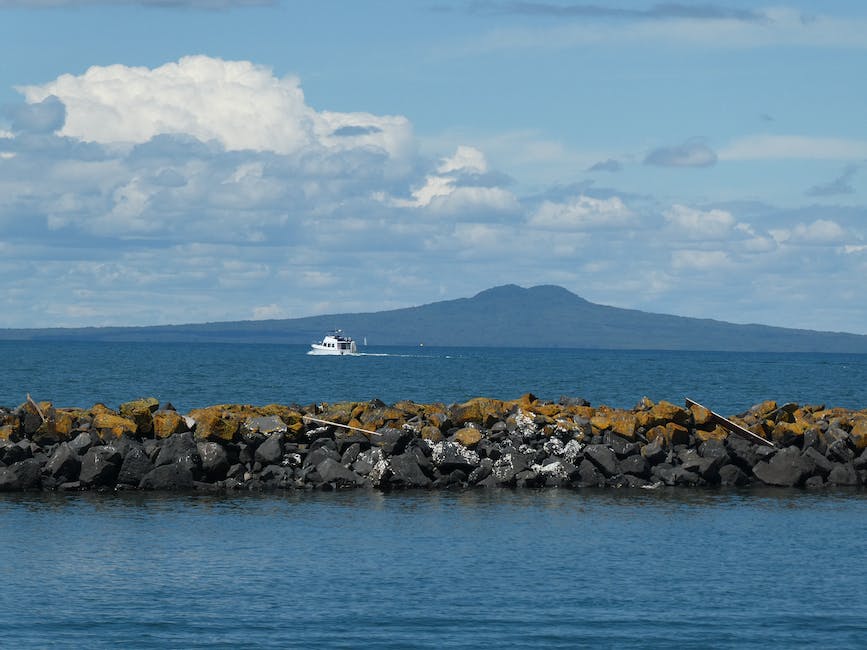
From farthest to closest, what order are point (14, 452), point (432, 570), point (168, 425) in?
1. point (168, 425)
2. point (14, 452)
3. point (432, 570)

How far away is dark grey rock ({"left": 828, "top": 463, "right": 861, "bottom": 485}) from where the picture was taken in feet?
126

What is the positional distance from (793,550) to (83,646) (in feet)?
51.0

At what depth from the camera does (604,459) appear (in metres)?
37.5

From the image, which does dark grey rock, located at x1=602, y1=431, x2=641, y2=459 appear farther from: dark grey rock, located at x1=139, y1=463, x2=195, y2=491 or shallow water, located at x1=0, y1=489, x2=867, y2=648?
dark grey rock, located at x1=139, y1=463, x2=195, y2=491

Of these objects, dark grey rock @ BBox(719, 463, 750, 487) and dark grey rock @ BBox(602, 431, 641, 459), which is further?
dark grey rock @ BBox(602, 431, 641, 459)

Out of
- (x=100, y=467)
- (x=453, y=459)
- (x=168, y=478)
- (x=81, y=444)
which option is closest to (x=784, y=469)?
(x=453, y=459)

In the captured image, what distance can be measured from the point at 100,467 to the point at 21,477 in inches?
87.7

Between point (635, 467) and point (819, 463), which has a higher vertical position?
point (819, 463)

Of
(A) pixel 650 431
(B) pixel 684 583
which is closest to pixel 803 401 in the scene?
(A) pixel 650 431

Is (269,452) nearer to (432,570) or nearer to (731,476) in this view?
(432,570)

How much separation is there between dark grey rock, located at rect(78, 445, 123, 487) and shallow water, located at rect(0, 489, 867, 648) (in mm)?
1050

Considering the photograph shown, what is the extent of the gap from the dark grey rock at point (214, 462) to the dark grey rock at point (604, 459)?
35.5ft

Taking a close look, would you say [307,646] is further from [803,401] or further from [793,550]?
[803,401]

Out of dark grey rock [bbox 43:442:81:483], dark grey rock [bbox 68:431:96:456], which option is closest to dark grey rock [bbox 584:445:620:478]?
dark grey rock [bbox 68:431:96:456]
